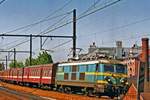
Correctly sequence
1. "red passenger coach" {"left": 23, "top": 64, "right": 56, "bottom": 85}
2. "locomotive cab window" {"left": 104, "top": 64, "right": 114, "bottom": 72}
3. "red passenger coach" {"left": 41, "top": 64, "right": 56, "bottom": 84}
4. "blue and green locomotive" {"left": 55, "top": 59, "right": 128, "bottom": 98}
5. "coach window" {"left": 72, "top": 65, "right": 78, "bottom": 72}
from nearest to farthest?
"blue and green locomotive" {"left": 55, "top": 59, "right": 128, "bottom": 98}, "locomotive cab window" {"left": 104, "top": 64, "right": 114, "bottom": 72}, "coach window" {"left": 72, "top": 65, "right": 78, "bottom": 72}, "red passenger coach" {"left": 41, "top": 64, "right": 56, "bottom": 84}, "red passenger coach" {"left": 23, "top": 64, "right": 56, "bottom": 85}

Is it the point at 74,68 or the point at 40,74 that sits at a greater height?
the point at 74,68

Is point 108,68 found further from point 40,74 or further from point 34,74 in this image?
point 34,74

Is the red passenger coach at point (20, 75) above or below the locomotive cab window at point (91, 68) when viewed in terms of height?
below

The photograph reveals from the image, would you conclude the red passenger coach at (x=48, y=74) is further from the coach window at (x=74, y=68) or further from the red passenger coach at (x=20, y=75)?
the red passenger coach at (x=20, y=75)

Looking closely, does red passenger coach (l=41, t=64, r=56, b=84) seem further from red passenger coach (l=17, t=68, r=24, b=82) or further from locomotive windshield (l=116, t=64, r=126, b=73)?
red passenger coach (l=17, t=68, r=24, b=82)

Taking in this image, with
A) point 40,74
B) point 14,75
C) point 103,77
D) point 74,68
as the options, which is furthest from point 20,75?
point 103,77

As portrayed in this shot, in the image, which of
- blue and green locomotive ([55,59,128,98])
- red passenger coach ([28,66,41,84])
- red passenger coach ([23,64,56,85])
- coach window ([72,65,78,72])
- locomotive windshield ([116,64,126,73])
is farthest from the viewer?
red passenger coach ([28,66,41,84])

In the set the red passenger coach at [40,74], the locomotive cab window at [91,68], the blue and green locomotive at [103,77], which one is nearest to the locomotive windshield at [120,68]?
the blue and green locomotive at [103,77]

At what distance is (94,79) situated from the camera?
3275 centimetres

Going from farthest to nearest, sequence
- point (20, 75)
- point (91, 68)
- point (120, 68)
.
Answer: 1. point (20, 75)
2. point (91, 68)
3. point (120, 68)

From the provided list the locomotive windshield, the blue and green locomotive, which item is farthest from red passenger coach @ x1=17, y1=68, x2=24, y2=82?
the locomotive windshield

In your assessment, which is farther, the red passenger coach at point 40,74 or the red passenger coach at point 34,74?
the red passenger coach at point 34,74

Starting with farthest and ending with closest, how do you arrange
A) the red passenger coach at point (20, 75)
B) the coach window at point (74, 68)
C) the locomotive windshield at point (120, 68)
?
the red passenger coach at point (20, 75) < the coach window at point (74, 68) < the locomotive windshield at point (120, 68)

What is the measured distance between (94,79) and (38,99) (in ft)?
17.5
